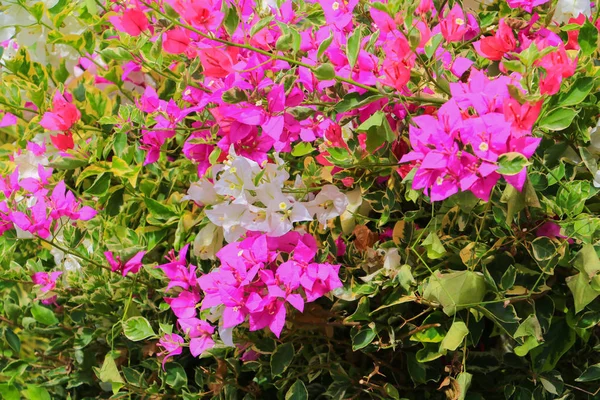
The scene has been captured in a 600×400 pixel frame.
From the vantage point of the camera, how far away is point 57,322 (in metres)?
1.27

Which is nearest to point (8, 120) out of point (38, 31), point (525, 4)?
point (38, 31)

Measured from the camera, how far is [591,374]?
969mm

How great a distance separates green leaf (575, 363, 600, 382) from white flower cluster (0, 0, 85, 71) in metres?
0.91

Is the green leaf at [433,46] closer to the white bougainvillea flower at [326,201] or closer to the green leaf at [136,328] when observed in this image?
the white bougainvillea flower at [326,201]

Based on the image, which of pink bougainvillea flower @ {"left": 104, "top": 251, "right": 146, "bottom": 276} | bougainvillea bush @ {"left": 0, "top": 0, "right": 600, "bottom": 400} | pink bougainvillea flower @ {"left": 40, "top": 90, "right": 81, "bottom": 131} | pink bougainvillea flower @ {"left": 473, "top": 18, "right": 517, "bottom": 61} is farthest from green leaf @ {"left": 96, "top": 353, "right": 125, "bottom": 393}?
pink bougainvillea flower @ {"left": 473, "top": 18, "right": 517, "bottom": 61}

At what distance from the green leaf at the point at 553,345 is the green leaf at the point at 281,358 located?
Answer: 30 cm

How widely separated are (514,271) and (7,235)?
767 millimetres

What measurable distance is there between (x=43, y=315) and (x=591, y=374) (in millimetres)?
813

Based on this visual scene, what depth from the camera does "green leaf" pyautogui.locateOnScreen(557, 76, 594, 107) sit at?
819 millimetres

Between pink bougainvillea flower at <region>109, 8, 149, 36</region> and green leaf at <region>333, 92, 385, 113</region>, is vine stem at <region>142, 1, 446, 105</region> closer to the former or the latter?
green leaf at <region>333, 92, 385, 113</region>

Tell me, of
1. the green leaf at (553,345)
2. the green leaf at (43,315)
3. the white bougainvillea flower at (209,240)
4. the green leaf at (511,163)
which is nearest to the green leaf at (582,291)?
the green leaf at (553,345)

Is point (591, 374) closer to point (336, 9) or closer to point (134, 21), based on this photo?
point (336, 9)

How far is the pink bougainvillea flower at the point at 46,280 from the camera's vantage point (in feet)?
3.86

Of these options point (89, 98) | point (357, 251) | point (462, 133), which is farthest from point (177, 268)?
point (462, 133)
